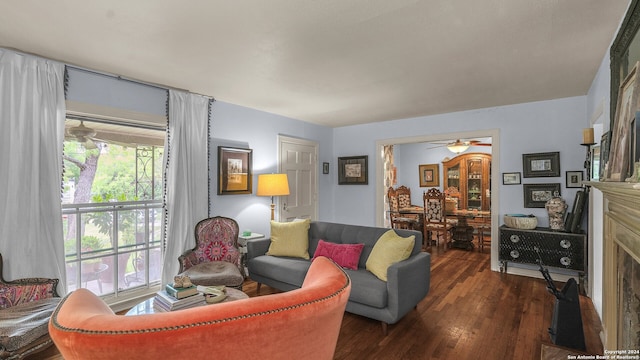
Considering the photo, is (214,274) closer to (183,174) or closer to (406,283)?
(183,174)

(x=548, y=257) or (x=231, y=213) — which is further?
A: (x=231, y=213)

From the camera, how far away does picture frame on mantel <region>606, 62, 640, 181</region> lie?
1.50 meters

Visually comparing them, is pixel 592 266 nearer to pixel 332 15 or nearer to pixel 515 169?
pixel 515 169

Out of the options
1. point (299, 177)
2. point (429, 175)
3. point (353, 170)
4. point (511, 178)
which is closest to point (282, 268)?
point (299, 177)

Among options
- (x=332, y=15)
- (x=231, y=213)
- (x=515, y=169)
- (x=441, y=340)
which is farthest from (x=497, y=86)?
(x=231, y=213)

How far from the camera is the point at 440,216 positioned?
5.91 meters

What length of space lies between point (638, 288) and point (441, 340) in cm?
140

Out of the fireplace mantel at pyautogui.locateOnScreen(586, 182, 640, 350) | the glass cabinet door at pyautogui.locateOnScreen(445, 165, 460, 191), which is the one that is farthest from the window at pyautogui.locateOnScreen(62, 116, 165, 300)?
the glass cabinet door at pyautogui.locateOnScreen(445, 165, 460, 191)

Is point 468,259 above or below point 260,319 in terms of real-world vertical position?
below

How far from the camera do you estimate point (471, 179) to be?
7402 millimetres

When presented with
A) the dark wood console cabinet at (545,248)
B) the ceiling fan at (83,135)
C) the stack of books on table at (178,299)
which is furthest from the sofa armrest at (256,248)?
the dark wood console cabinet at (545,248)

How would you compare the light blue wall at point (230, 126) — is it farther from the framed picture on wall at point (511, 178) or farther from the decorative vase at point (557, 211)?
the decorative vase at point (557, 211)

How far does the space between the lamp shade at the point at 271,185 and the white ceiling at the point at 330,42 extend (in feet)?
3.75

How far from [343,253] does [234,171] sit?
6.41 feet
